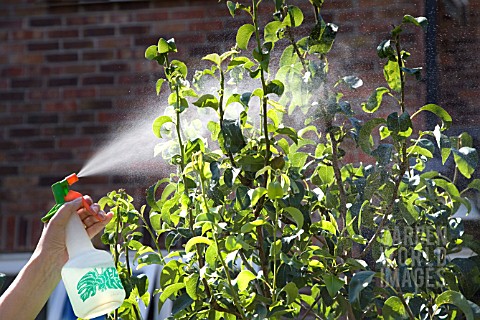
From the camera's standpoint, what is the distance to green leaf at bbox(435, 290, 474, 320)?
1908 millimetres

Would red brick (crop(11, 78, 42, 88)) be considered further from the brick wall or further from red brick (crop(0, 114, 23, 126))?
red brick (crop(0, 114, 23, 126))

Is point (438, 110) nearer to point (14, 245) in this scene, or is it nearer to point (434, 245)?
point (434, 245)

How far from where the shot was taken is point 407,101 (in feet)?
12.6

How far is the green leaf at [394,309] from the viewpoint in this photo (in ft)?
6.54

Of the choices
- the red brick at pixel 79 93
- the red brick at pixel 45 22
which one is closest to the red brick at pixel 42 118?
the red brick at pixel 79 93

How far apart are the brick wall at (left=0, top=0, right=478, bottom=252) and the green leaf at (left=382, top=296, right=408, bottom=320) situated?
7.03ft

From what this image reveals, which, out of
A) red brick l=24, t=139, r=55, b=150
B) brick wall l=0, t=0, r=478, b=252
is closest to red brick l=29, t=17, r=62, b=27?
brick wall l=0, t=0, r=478, b=252

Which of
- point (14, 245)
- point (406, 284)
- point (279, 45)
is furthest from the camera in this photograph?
point (14, 245)

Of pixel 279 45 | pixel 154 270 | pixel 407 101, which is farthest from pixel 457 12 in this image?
pixel 154 270

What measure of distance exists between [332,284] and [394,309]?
0.19 m

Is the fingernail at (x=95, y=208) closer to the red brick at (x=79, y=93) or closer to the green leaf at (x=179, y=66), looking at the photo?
the green leaf at (x=179, y=66)

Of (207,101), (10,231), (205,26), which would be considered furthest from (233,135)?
(10,231)

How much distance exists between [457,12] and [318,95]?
195 centimetres

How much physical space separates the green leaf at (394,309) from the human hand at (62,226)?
26.8 inches
